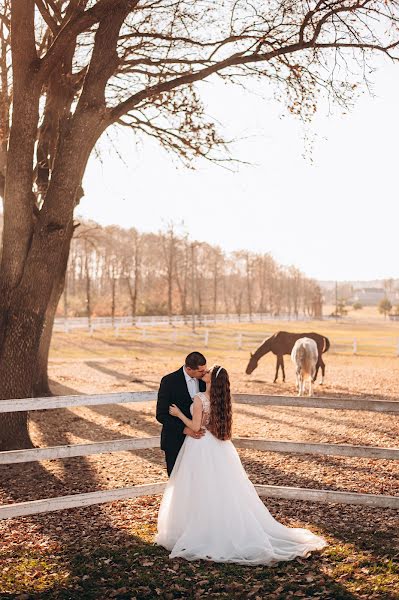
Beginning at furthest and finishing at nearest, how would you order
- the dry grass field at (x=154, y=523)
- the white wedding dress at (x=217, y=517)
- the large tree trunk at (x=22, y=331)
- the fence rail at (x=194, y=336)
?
1. the fence rail at (x=194, y=336)
2. the large tree trunk at (x=22, y=331)
3. the white wedding dress at (x=217, y=517)
4. the dry grass field at (x=154, y=523)

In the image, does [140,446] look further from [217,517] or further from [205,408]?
[217,517]

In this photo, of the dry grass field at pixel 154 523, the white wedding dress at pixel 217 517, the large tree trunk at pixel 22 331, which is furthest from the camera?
the large tree trunk at pixel 22 331

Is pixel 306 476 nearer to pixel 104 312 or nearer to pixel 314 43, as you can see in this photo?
pixel 314 43

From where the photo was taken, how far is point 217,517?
6070 mm

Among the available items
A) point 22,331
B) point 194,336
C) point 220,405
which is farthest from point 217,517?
point 194,336

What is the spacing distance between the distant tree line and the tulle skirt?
146 ft

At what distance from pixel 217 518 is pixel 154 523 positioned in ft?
4.75

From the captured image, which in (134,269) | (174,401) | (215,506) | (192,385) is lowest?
(215,506)

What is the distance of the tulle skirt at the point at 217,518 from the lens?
5.96m

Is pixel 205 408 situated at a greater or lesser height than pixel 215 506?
greater

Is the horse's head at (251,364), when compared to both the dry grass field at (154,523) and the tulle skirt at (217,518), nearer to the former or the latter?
the dry grass field at (154,523)

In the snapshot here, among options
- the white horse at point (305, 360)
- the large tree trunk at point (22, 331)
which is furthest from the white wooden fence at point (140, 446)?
the white horse at point (305, 360)

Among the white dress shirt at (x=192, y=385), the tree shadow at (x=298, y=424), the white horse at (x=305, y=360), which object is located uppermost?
the white dress shirt at (x=192, y=385)

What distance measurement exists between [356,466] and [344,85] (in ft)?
21.8
